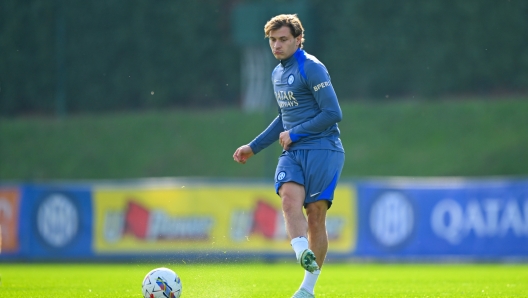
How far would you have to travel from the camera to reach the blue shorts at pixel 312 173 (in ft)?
24.8

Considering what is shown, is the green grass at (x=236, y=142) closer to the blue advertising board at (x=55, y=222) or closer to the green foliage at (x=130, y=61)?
the green foliage at (x=130, y=61)

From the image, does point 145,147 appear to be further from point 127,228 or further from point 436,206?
point 436,206

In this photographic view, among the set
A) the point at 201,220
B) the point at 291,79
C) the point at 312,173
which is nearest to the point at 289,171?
the point at 312,173

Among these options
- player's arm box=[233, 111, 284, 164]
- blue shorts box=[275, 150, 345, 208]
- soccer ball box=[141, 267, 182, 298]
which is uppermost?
player's arm box=[233, 111, 284, 164]

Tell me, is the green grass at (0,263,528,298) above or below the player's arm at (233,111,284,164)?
below

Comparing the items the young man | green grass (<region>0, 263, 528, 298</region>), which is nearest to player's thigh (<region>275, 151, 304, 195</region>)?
the young man

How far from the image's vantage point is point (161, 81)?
95.2 ft

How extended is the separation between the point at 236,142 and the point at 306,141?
61.4ft

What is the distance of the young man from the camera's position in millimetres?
7445

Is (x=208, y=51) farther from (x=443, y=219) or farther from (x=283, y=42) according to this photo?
(x=283, y=42)

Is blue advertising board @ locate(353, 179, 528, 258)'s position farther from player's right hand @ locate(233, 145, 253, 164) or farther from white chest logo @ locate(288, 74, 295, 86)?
white chest logo @ locate(288, 74, 295, 86)

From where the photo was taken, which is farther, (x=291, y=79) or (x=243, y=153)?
(x=243, y=153)

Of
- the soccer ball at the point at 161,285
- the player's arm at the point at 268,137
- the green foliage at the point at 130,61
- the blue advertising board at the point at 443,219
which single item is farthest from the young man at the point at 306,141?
the green foliage at the point at 130,61

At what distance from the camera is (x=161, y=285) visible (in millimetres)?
7496
